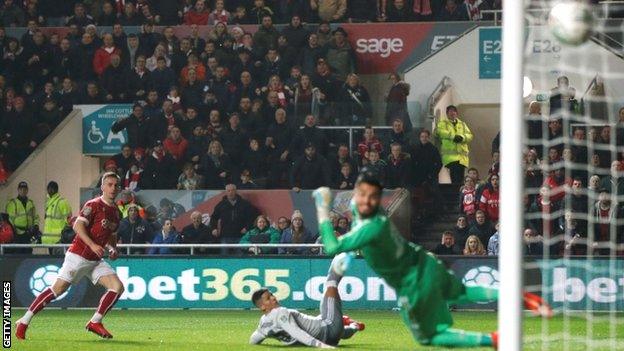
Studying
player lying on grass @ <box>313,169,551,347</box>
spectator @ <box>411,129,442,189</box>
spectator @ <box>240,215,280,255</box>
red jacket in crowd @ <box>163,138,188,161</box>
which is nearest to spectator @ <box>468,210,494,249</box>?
spectator @ <box>411,129,442,189</box>

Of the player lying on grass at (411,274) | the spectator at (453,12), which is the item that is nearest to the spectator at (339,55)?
the spectator at (453,12)

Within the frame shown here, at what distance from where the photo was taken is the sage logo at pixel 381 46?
25078 mm

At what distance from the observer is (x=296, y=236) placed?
66.2 feet

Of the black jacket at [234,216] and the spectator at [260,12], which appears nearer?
the black jacket at [234,216]

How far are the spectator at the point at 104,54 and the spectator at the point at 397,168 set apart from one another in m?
5.89

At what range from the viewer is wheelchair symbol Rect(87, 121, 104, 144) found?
79.8 ft

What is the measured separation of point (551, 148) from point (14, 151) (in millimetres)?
9359

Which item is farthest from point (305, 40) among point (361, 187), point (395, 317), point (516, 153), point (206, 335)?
point (516, 153)

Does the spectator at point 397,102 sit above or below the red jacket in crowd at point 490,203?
above

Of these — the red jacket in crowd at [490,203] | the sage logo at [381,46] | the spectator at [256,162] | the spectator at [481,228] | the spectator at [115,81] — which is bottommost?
the spectator at [481,228]

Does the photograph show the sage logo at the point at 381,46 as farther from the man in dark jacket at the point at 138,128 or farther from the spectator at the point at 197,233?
the spectator at the point at 197,233

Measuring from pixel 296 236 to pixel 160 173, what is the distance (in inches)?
126

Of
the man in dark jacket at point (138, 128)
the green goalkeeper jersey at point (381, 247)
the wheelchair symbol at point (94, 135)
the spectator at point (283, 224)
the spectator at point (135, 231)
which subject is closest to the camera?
the green goalkeeper jersey at point (381, 247)

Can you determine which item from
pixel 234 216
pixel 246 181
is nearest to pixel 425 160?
pixel 246 181
